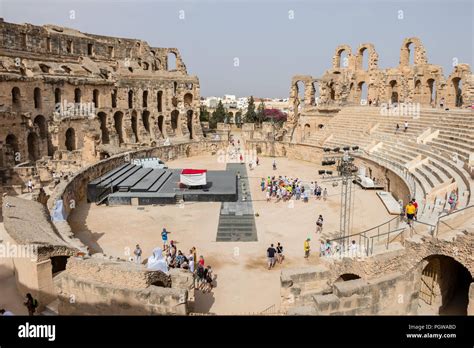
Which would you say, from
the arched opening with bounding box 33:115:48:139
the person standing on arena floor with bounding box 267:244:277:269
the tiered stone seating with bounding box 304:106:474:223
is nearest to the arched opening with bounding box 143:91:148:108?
the arched opening with bounding box 33:115:48:139

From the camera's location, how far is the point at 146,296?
8922mm

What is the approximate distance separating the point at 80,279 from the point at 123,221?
926 centimetres

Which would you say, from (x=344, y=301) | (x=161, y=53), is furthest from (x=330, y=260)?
(x=161, y=53)

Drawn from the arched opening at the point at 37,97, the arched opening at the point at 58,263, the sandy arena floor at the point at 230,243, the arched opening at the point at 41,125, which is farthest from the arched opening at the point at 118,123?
the arched opening at the point at 58,263

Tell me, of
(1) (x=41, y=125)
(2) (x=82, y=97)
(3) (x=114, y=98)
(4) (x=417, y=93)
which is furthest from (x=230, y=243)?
(4) (x=417, y=93)

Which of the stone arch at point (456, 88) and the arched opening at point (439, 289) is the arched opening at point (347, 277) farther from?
the stone arch at point (456, 88)

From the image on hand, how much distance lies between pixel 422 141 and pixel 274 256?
1585 centimetres

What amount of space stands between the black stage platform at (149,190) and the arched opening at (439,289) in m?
12.5

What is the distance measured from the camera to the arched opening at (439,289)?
35.4 ft

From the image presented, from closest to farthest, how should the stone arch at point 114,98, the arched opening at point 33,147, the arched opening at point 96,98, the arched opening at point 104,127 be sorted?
the arched opening at point 33,147
the arched opening at point 96,98
the arched opening at point 104,127
the stone arch at point 114,98

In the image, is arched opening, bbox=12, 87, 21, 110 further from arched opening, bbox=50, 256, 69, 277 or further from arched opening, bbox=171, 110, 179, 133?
arched opening, bbox=50, 256, 69, 277

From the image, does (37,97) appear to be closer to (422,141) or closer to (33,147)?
(33,147)

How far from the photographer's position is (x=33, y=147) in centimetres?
3075
